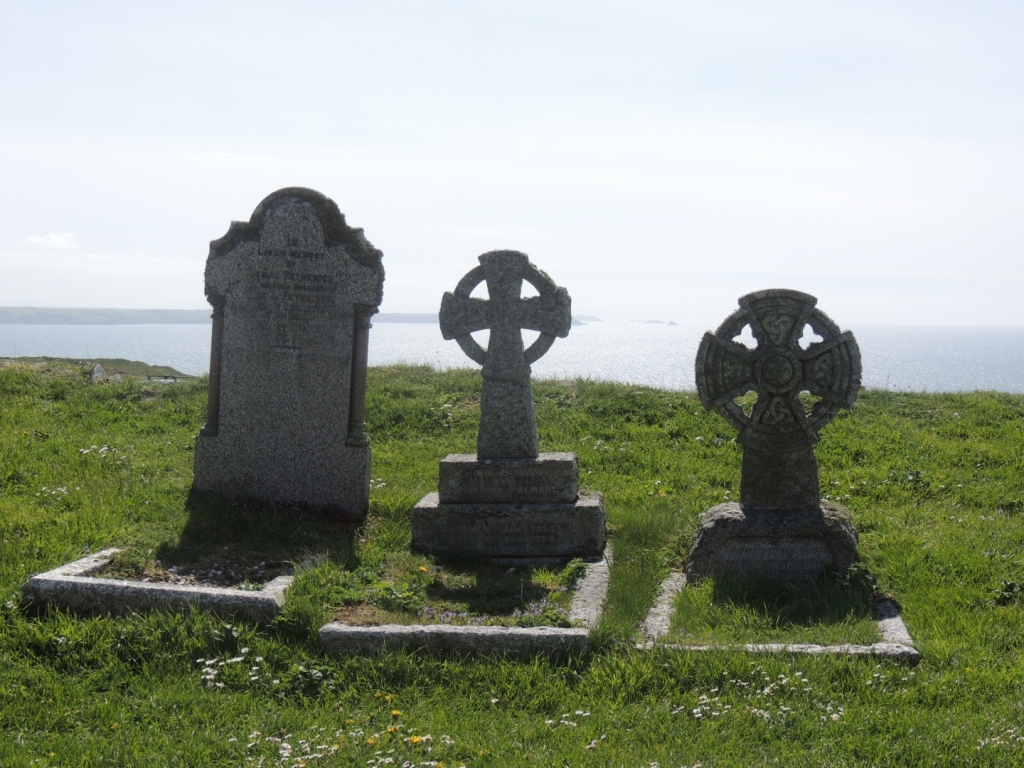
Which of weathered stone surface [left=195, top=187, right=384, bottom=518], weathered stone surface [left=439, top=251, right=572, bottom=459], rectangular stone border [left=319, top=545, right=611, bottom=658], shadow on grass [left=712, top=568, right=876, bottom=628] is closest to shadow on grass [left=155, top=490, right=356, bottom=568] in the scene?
weathered stone surface [left=195, top=187, right=384, bottom=518]

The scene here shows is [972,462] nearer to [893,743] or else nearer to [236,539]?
[893,743]

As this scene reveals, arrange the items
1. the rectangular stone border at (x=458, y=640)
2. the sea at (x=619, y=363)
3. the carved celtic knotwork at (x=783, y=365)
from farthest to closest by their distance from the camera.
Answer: the sea at (x=619, y=363) → the carved celtic knotwork at (x=783, y=365) → the rectangular stone border at (x=458, y=640)

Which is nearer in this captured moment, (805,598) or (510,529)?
(805,598)

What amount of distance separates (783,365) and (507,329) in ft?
7.67

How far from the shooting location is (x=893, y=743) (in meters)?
4.38

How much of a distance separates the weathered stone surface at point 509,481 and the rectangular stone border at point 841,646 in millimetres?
1744

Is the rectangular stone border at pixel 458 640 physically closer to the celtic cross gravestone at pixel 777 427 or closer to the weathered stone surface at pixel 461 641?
the weathered stone surface at pixel 461 641

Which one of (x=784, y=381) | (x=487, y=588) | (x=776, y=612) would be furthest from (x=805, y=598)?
(x=487, y=588)

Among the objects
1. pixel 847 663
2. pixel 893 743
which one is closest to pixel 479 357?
pixel 847 663

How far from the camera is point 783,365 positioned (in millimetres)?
7258

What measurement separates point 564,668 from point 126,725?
7.34ft

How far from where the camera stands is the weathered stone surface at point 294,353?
849cm

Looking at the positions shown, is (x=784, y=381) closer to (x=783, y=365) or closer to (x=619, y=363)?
(x=783, y=365)

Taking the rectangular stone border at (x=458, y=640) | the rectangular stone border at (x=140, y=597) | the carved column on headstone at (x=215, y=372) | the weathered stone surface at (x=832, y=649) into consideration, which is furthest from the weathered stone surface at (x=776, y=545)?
the carved column on headstone at (x=215, y=372)
